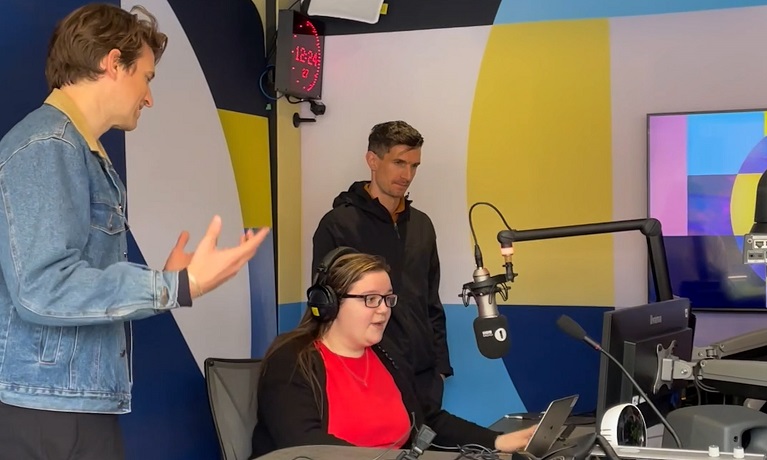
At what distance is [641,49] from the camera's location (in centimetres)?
385

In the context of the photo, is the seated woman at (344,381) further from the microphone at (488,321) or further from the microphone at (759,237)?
the microphone at (759,237)

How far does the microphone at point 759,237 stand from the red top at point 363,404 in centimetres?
100

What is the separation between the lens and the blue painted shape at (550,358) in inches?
153

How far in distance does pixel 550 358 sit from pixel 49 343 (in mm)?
2794

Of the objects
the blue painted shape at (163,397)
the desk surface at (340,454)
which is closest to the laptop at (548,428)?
the desk surface at (340,454)

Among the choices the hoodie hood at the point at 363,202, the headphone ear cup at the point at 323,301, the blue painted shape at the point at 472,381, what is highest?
the hoodie hood at the point at 363,202

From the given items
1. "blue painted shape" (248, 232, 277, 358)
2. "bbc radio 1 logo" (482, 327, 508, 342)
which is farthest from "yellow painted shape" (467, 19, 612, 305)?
"bbc radio 1 logo" (482, 327, 508, 342)

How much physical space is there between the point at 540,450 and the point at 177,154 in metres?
2.03

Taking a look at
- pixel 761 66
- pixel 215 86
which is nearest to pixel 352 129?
pixel 215 86

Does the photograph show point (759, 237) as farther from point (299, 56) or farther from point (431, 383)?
point (299, 56)

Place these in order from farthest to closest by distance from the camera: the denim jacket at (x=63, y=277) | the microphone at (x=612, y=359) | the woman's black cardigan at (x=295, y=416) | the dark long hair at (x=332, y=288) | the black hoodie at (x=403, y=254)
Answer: the black hoodie at (x=403, y=254), the dark long hair at (x=332, y=288), the woman's black cardigan at (x=295, y=416), the microphone at (x=612, y=359), the denim jacket at (x=63, y=277)

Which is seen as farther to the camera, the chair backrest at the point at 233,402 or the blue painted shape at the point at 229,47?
the blue painted shape at the point at 229,47

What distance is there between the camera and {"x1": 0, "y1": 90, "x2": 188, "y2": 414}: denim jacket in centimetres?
148

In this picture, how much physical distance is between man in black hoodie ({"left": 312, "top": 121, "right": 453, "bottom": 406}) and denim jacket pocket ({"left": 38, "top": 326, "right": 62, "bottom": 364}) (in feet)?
5.79
